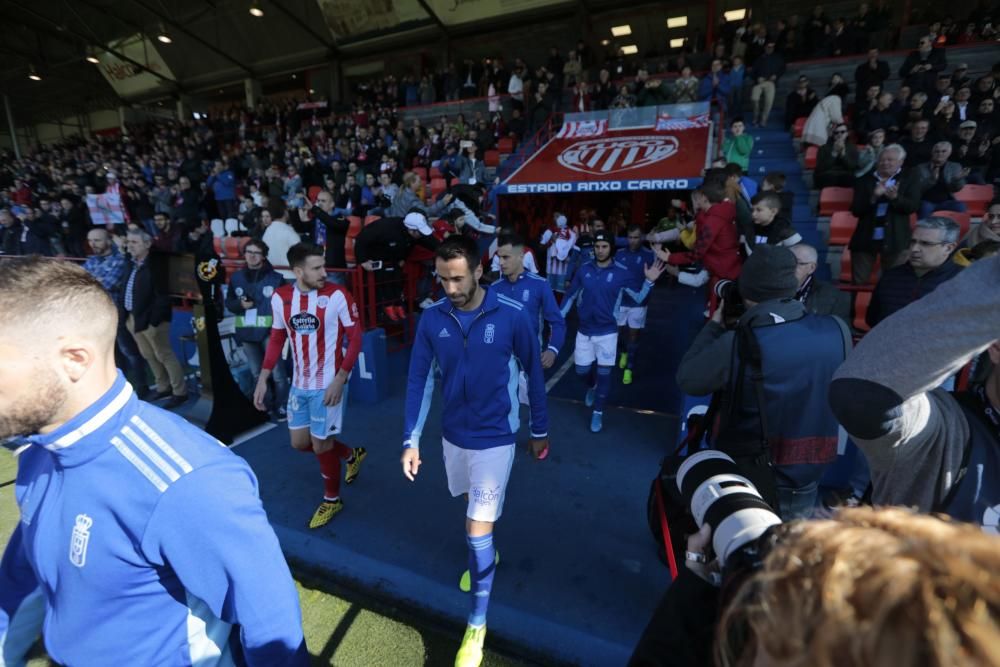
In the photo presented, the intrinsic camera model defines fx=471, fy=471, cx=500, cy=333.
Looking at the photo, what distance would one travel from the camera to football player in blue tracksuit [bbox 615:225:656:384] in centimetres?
Answer: 543

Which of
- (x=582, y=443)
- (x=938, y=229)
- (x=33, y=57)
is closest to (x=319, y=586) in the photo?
(x=582, y=443)

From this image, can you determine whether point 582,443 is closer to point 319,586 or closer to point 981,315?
point 319,586

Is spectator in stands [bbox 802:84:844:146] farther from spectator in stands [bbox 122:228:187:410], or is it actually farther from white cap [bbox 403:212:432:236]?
spectator in stands [bbox 122:228:187:410]

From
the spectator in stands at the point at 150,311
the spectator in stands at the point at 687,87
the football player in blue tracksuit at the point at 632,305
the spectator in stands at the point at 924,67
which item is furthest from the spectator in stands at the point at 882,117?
the spectator in stands at the point at 150,311

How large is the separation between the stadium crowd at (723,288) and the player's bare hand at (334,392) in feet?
0.08

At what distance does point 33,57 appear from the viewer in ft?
75.6

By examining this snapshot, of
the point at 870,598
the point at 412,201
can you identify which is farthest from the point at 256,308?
the point at 870,598

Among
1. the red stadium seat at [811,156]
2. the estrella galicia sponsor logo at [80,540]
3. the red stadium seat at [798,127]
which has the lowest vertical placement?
the estrella galicia sponsor logo at [80,540]

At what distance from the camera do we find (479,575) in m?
2.49

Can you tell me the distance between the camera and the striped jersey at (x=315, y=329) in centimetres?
367

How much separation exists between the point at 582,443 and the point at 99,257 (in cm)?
622

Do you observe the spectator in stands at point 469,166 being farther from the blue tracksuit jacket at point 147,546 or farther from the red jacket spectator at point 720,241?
the blue tracksuit jacket at point 147,546

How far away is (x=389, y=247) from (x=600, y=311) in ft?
9.46

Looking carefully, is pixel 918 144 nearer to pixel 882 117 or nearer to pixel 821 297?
pixel 882 117
